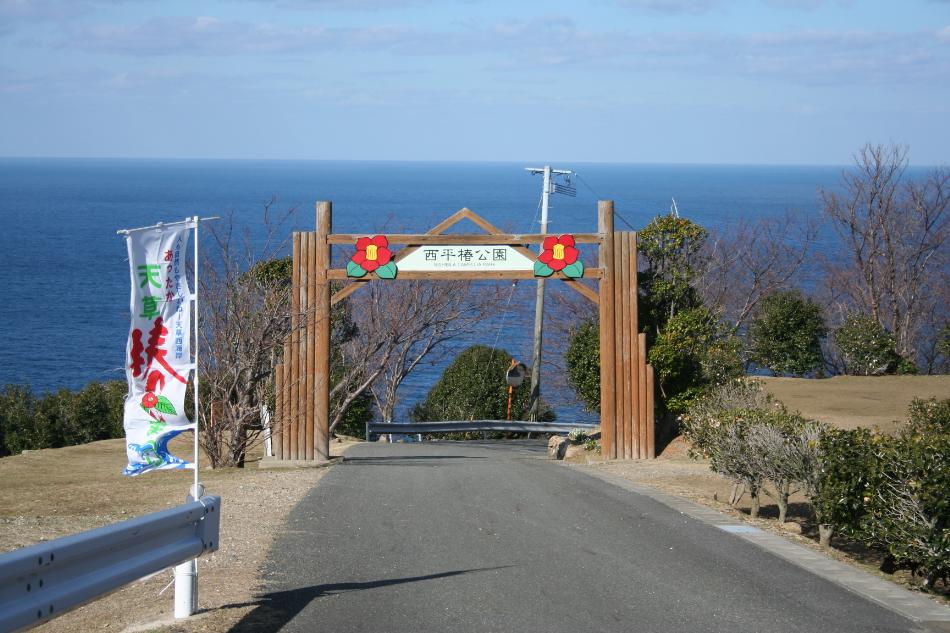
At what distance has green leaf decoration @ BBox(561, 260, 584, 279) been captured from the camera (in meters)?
17.6

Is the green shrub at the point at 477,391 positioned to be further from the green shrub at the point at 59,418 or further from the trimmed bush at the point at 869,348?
the trimmed bush at the point at 869,348

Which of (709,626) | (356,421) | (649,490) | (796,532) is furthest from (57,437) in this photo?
(709,626)

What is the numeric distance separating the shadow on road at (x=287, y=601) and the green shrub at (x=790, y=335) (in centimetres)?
2443

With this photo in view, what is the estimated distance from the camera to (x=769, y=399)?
1588cm

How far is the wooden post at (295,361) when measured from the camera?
57.0 ft

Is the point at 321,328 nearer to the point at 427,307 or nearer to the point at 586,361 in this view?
the point at 586,361

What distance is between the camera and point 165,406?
6.93 m

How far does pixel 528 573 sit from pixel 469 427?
66.6 ft

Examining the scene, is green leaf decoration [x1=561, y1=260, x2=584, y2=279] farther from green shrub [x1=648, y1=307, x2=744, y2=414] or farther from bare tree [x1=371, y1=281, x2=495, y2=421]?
bare tree [x1=371, y1=281, x2=495, y2=421]

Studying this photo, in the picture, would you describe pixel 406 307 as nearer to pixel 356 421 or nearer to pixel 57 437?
pixel 356 421

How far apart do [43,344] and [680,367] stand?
4045 centimetres

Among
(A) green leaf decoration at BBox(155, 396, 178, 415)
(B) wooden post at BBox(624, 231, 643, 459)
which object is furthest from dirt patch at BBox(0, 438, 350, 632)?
(B) wooden post at BBox(624, 231, 643, 459)

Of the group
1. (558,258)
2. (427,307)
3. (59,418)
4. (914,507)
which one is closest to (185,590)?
(914,507)

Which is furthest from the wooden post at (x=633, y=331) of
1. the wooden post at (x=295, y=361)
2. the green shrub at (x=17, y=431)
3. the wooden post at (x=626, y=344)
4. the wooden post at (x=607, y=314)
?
the green shrub at (x=17, y=431)
